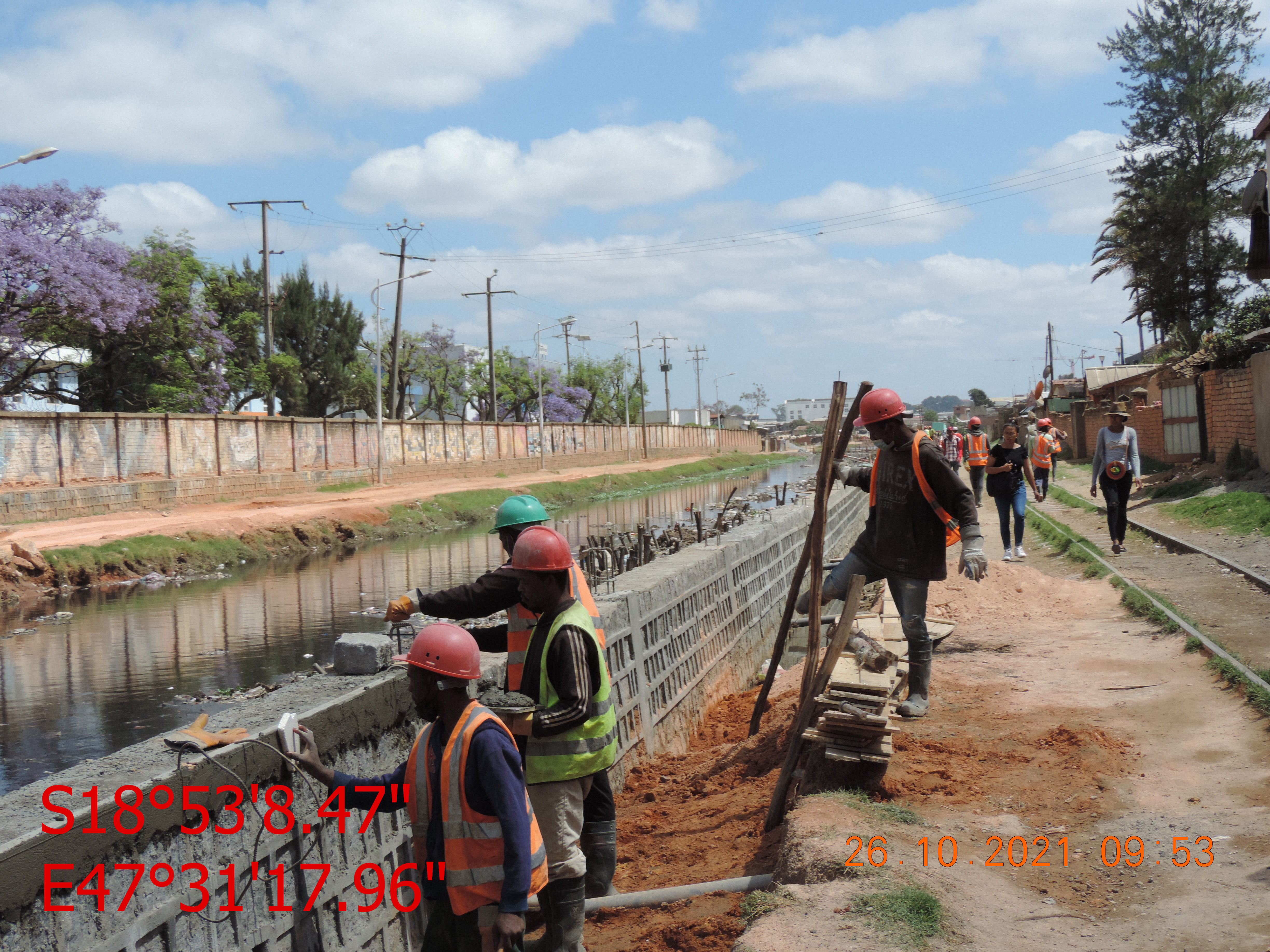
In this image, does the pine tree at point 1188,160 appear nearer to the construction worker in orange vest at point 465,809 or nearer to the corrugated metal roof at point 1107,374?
the corrugated metal roof at point 1107,374

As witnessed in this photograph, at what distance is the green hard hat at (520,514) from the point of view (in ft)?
14.8

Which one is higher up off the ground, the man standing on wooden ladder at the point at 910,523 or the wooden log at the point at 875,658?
the man standing on wooden ladder at the point at 910,523

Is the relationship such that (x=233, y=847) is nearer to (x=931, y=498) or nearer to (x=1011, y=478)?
(x=931, y=498)

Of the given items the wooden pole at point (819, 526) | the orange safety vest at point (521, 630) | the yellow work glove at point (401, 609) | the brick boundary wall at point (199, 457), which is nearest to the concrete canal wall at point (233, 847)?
the yellow work glove at point (401, 609)

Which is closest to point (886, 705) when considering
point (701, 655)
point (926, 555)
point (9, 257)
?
point (926, 555)

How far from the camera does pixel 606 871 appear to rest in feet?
16.0

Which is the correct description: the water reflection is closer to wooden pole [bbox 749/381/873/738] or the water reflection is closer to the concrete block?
the concrete block

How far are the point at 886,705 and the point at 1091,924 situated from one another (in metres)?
1.93

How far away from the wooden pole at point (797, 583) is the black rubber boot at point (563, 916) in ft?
9.13

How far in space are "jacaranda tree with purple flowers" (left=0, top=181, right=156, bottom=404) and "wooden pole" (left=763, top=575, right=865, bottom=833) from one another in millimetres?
29624

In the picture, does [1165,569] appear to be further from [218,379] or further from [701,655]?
[218,379]

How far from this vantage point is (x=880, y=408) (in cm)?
625

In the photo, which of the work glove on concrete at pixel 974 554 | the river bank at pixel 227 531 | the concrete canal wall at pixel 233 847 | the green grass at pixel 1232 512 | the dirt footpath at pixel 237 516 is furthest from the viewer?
the dirt footpath at pixel 237 516

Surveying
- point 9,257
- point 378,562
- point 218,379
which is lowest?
point 378,562
